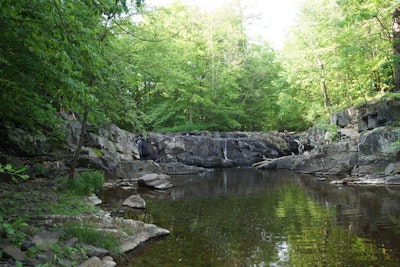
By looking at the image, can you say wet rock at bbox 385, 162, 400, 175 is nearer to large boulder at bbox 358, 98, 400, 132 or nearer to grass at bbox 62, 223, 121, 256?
large boulder at bbox 358, 98, 400, 132

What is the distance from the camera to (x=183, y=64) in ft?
100

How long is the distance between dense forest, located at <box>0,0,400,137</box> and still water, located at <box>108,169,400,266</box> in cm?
337

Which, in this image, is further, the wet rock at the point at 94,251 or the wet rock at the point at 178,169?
the wet rock at the point at 178,169

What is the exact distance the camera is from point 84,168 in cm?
1464

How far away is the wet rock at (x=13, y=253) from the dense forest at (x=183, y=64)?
2.63 meters

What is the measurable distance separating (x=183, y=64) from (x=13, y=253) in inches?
1081

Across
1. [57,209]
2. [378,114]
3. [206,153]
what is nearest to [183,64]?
[206,153]

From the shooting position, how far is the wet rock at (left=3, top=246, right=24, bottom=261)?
14.1ft

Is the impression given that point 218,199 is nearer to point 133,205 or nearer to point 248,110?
point 133,205

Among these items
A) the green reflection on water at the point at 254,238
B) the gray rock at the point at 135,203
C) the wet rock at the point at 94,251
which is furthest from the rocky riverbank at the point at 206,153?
the green reflection on water at the point at 254,238

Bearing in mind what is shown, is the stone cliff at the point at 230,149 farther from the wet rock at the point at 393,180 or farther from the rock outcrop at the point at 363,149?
the wet rock at the point at 393,180

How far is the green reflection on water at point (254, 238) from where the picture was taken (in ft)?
19.1

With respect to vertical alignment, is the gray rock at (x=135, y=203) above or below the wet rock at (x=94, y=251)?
above

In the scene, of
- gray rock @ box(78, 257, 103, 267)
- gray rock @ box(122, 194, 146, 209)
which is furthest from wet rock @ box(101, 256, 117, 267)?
gray rock @ box(122, 194, 146, 209)
